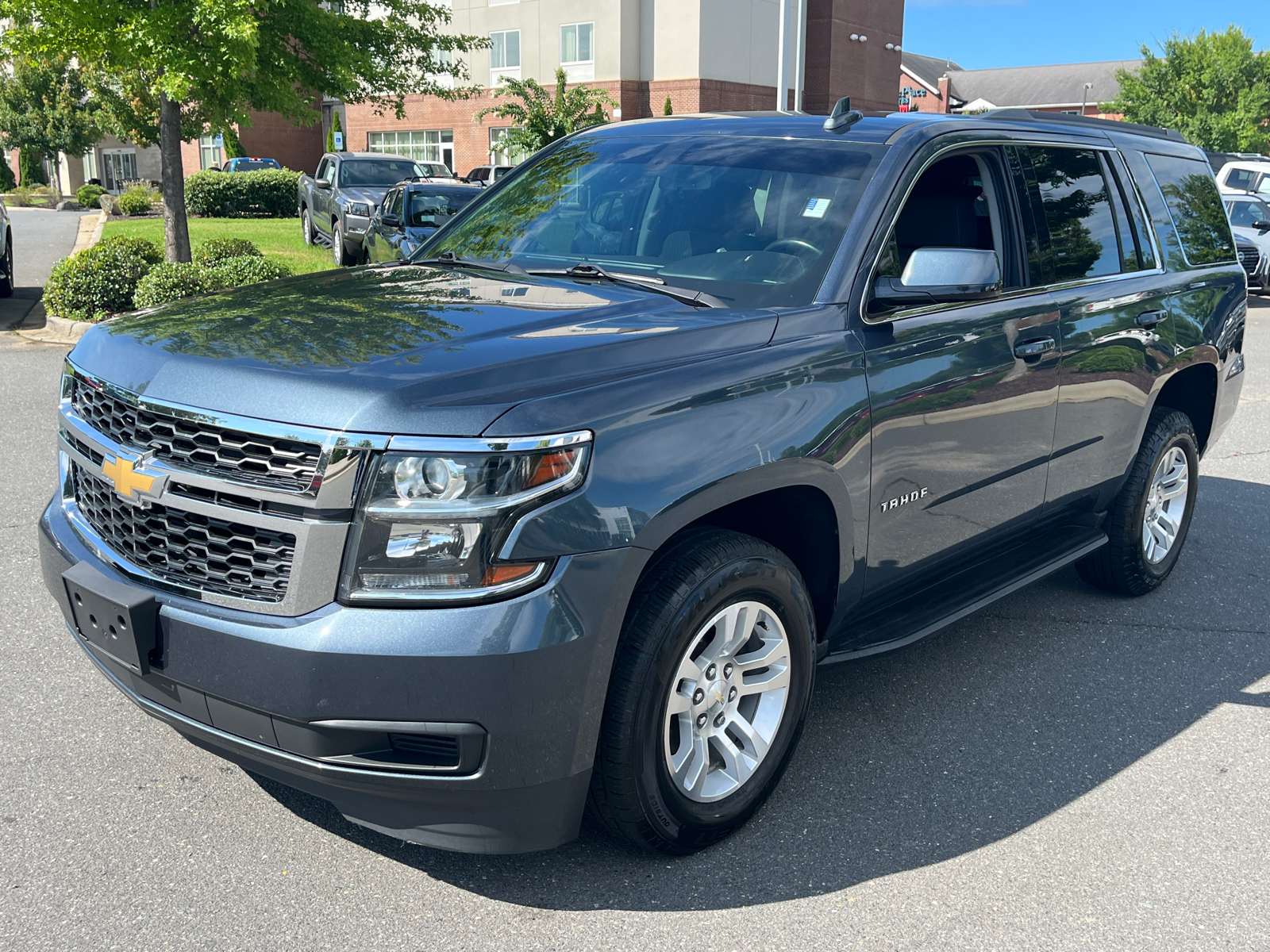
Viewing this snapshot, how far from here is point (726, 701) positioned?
3205 mm

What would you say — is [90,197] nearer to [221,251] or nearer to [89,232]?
[89,232]

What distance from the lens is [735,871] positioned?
3141 millimetres

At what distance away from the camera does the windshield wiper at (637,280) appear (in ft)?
11.5

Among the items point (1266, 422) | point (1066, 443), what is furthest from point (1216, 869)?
point (1266, 422)

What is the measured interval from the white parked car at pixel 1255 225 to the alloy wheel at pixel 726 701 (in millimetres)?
19664

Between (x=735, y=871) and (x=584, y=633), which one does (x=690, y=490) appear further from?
(x=735, y=871)

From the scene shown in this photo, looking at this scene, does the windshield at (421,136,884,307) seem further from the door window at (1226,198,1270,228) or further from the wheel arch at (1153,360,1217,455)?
the door window at (1226,198,1270,228)

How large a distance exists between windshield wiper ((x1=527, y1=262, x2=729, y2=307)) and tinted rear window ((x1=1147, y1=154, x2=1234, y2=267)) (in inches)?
108

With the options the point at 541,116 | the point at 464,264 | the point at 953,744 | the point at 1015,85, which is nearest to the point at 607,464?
the point at 464,264

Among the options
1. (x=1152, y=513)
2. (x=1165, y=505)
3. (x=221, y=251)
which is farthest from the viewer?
(x=221, y=251)

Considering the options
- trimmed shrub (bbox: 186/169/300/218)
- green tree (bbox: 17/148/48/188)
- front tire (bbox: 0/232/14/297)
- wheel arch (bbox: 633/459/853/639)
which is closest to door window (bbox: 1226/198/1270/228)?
front tire (bbox: 0/232/14/297)

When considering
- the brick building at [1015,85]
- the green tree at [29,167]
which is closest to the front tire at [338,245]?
the green tree at [29,167]

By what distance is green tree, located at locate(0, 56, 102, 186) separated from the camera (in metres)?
54.6

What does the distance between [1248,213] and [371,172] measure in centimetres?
1551
